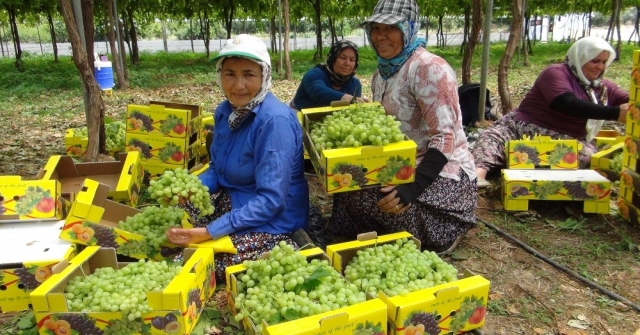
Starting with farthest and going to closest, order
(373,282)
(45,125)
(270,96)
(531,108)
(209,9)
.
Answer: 1. (209,9)
2. (45,125)
3. (531,108)
4. (270,96)
5. (373,282)

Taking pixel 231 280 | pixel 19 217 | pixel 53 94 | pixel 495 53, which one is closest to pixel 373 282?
pixel 231 280

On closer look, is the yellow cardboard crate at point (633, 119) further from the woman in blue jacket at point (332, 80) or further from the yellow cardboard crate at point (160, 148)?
the yellow cardboard crate at point (160, 148)

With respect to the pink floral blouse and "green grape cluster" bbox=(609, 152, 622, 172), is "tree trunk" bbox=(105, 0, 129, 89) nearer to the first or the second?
the pink floral blouse

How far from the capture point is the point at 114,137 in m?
5.36

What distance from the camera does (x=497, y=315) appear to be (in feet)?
9.05

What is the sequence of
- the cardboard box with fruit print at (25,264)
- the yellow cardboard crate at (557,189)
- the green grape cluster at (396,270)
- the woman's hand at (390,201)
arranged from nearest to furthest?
the green grape cluster at (396,270), the cardboard box with fruit print at (25,264), the woman's hand at (390,201), the yellow cardboard crate at (557,189)

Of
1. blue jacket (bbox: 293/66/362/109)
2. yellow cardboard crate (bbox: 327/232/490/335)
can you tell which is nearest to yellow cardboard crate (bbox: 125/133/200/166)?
blue jacket (bbox: 293/66/362/109)

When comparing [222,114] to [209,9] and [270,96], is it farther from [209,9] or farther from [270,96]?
[209,9]

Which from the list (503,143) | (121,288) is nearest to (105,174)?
(121,288)


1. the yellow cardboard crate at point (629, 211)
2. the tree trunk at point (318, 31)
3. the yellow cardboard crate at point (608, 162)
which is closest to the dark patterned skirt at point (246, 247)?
the yellow cardboard crate at point (629, 211)

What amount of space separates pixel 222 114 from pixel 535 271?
89.5 inches

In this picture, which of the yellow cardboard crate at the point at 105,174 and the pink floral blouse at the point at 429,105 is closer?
the pink floral blouse at the point at 429,105

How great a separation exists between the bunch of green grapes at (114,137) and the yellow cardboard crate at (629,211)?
4.59m

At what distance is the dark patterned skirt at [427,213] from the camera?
3225 mm
